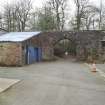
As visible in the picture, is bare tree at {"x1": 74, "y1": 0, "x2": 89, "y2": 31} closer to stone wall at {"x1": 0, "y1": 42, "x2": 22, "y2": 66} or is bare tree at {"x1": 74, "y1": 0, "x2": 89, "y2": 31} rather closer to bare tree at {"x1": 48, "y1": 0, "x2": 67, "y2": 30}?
bare tree at {"x1": 48, "y1": 0, "x2": 67, "y2": 30}

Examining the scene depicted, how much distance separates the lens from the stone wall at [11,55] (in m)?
21.5

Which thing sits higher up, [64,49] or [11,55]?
[64,49]

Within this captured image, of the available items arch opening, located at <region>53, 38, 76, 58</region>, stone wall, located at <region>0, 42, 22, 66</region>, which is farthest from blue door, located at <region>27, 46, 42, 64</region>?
arch opening, located at <region>53, 38, 76, 58</region>

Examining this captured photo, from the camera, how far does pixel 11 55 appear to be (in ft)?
71.2

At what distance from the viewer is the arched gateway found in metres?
29.2

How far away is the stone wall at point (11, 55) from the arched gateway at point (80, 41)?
7713 millimetres

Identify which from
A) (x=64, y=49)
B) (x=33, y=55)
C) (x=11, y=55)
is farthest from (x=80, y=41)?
(x=11, y=55)

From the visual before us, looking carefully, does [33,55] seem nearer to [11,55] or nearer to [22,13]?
[11,55]

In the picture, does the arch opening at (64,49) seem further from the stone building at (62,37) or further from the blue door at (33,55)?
the blue door at (33,55)

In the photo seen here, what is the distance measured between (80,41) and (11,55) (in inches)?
451

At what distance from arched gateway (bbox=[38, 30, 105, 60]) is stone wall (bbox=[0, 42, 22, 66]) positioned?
304 inches

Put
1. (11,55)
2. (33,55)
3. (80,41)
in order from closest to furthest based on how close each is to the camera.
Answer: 1. (11,55)
2. (33,55)
3. (80,41)

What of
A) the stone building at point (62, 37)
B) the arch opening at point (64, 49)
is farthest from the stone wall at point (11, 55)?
the arch opening at point (64, 49)

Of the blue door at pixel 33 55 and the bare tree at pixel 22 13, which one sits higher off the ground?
the bare tree at pixel 22 13
